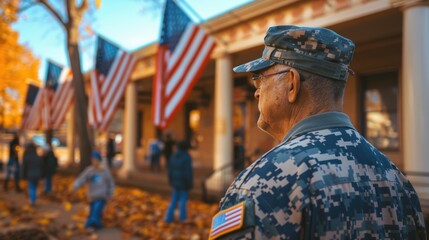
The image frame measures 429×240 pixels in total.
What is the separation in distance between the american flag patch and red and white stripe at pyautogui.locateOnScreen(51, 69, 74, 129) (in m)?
13.9

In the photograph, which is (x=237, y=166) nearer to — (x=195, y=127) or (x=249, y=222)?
(x=195, y=127)

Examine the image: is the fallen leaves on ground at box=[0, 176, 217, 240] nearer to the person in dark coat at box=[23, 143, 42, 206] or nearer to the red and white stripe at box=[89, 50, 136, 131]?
the person in dark coat at box=[23, 143, 42, 206]

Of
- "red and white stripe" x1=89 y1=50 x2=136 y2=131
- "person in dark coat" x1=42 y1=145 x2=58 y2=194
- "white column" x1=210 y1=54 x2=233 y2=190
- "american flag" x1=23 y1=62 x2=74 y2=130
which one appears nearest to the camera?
"red and white stripe" x1=89 y1=50 x2=136 y2=131

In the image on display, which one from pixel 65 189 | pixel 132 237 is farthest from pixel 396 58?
pixel 65 189

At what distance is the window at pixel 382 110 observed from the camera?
10.6 m

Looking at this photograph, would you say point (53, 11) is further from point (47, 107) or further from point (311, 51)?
point (311, 51)

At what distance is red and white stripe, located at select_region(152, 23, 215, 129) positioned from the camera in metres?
8.27

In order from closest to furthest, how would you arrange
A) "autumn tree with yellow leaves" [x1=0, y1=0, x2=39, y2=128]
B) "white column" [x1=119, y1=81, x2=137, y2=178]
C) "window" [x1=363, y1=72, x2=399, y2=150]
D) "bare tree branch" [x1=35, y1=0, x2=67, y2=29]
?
"window" [x1=363, y1=72, x2=399, y2=150], "bare tree branch" [x1=35, y1=0, x2=67, y2=29], "white column" [x1=119, y1=81, x2=137, y2=178], "autumn tree with yellow leaves" [x1=0, y1=0, x2=39, y2=128]

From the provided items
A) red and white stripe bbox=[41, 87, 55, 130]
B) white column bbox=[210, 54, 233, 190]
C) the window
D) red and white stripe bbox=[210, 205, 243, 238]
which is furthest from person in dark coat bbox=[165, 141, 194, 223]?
red and white stripe bbox=[41, 87, 55, 130]

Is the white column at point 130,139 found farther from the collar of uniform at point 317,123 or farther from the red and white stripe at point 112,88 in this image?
the collar of uniform at point 317,123

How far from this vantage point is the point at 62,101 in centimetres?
1440

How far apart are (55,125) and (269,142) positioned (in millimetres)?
7748

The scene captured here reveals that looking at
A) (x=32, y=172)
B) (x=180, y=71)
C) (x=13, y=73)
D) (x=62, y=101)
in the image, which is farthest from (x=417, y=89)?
(x=13, y=73)

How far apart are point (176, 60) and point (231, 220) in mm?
7627
